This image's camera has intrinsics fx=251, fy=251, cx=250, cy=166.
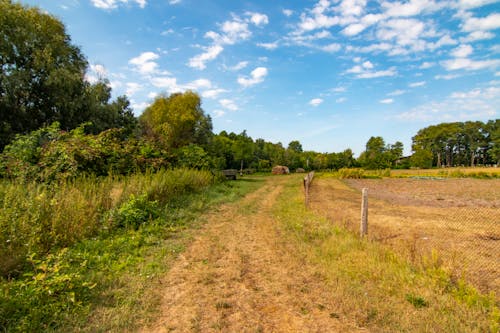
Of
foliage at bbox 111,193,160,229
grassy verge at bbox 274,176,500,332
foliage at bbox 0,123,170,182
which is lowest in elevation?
grassy verge at bbox 274,176,500,332

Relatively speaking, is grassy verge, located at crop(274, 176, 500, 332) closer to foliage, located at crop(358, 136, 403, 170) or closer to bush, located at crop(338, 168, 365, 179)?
bush, located at crop(338, 168, 365, 179)

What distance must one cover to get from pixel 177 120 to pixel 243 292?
70.8ft

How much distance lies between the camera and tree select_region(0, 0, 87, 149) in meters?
12.4

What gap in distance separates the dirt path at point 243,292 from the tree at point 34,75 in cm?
1327

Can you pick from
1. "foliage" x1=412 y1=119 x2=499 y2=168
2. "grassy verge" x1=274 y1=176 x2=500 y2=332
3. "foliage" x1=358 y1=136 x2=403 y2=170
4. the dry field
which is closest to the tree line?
"grassy verge" x1=274 y1=176 x2=500 y2=332

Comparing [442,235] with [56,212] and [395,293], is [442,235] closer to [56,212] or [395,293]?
[395,293]

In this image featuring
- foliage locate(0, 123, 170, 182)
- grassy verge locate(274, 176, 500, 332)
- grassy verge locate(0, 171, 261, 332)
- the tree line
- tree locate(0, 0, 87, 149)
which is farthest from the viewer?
tree locate(0, 0, 87, 149)

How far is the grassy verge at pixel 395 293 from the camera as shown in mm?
2855

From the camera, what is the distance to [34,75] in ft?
43.5

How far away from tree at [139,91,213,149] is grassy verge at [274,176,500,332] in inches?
782

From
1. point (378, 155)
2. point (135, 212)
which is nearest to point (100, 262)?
point (135, 212)

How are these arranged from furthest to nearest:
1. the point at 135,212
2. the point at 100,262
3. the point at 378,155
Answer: the point at 378,155
the point at 135,212
the point at 100,262


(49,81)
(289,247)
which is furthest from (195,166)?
(289,247)

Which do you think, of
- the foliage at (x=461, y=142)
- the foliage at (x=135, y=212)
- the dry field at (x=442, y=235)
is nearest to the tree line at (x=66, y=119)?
the foliage at (x=135, y=212)
